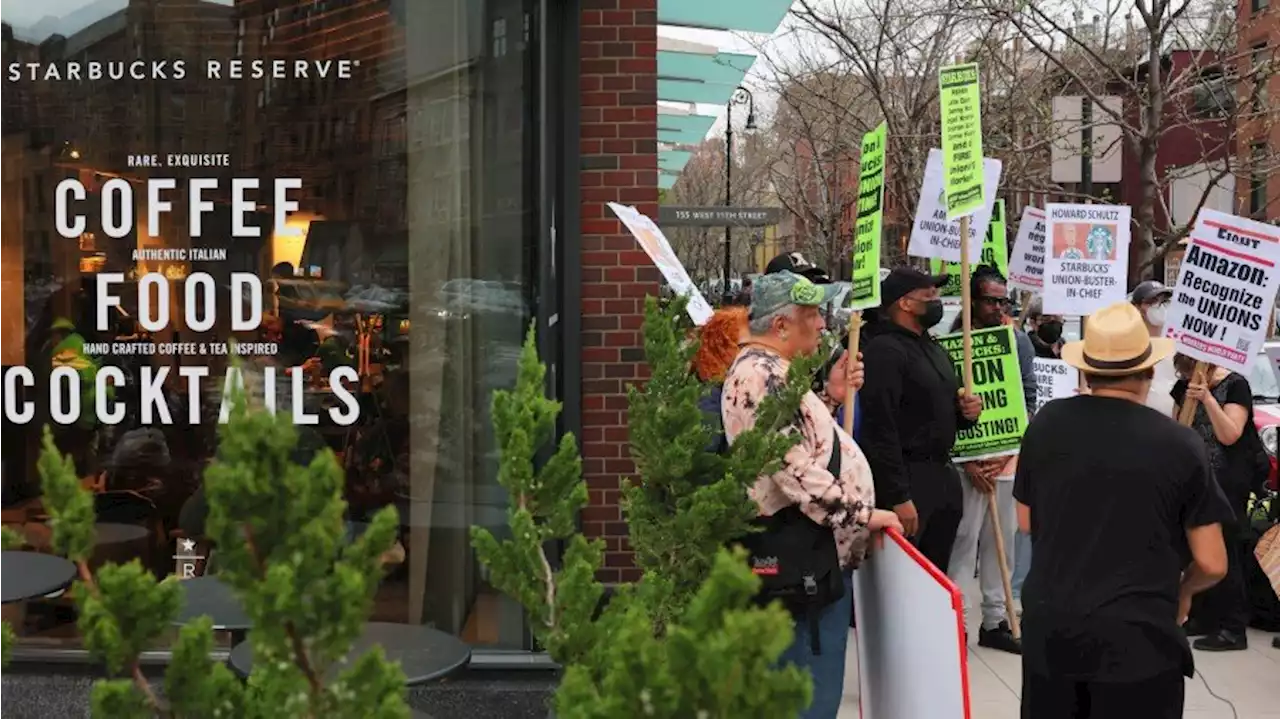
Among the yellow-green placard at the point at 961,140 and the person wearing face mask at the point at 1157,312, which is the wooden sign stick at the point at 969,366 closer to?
the yellow-green placard at the point at 961,140

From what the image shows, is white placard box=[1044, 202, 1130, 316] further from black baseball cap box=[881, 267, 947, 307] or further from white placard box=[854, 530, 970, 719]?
white placard box=[854, 530, 970, 719]

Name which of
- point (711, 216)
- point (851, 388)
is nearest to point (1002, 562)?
point (851, 388)

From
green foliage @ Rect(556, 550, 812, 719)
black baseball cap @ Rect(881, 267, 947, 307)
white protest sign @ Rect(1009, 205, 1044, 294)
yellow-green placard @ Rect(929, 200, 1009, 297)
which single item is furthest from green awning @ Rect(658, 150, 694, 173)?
green foliage @ Rect(556, 550, 812, 719)

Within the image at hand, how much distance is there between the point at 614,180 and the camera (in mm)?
6668

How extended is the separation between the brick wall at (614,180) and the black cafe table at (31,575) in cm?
265

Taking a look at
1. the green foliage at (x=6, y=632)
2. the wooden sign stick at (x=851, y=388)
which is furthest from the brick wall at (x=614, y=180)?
the green foliage at (x=6, y=632)

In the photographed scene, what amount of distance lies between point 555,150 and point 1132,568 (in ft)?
12.0

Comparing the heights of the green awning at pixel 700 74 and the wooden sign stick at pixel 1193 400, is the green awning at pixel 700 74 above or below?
above

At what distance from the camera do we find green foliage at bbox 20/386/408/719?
5.93 ft

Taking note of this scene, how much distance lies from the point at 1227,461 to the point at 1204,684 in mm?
1196

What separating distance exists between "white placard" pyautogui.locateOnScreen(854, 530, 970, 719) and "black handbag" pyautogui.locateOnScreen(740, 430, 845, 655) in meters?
0.22

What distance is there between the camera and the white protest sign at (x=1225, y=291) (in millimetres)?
6031

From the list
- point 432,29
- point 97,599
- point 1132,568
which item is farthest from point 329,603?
point 432,29

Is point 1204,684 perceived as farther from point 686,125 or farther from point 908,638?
point 686,125
